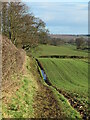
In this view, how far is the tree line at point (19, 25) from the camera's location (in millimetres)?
26188

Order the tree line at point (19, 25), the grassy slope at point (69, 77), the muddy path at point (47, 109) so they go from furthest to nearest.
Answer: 1. the tree line at point (19, 25)
2. the grassy slope at point (69, 77)
3. the muddy path at point (47, 109)

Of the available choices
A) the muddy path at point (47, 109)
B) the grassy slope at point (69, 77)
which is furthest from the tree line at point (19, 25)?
the muddy path at point (47, 109)

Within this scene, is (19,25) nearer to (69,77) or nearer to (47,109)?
(69,77)

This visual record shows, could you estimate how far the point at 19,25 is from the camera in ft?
95.9

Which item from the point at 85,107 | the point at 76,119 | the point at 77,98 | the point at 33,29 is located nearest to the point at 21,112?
the point at 76,119

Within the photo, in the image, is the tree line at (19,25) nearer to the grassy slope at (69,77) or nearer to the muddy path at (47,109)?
the grassy slope at (69,77)

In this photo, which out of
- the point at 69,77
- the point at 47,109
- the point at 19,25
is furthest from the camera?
the point at 19,25

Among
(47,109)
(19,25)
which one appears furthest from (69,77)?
(47,109)

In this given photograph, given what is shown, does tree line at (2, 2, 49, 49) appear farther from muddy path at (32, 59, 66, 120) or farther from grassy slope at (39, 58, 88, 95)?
muddy path at (32, 59, 66, 120)

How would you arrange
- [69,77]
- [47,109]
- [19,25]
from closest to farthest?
[47,109] → [69,77] → [19,25]

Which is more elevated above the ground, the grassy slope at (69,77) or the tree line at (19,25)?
the tree line at (19,25)

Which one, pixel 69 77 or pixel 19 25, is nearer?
pixel 69 77

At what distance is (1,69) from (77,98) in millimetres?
7150

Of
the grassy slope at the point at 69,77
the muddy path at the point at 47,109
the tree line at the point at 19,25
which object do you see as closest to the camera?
the muddy path at the point at 47,109
